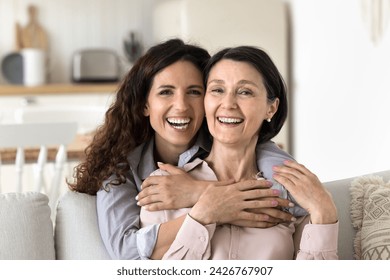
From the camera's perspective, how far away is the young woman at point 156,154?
5.49 feet

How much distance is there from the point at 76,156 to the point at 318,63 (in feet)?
6.97

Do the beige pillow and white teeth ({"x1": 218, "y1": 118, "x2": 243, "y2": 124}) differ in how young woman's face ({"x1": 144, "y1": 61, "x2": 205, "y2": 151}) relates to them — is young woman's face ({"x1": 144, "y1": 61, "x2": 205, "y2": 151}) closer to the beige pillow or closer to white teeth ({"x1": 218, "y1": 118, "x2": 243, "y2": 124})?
white teeth ({"x1": 218, "y1": 118, "x2": 243, "y2": 124})

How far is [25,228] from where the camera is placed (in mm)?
1749

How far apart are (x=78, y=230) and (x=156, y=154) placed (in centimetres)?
27

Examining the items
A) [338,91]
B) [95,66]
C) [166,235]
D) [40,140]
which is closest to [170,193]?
[166,235]

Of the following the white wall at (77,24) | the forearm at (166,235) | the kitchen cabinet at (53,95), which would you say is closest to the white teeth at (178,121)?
the forearm at (166,235)

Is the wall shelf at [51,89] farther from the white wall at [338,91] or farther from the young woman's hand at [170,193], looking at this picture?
the young woman's hand at [170,193]

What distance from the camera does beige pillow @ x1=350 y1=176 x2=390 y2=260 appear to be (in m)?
1.79

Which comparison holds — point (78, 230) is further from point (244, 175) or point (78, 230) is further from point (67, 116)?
point (67, 116)

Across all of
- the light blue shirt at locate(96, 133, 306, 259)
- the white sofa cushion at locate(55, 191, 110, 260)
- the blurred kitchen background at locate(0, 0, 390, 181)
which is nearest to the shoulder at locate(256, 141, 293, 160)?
the light blue shirt at locate(96, 133, 306, 259)

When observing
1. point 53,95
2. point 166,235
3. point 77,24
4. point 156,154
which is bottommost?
point 53,95

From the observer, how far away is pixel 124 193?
175 centimetres
